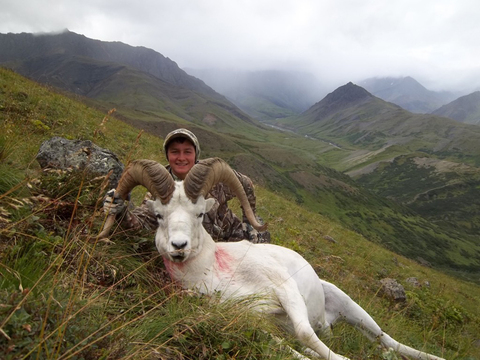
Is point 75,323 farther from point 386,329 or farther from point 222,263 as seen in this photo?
point 386,329

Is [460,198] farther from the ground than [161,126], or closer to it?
closer to it

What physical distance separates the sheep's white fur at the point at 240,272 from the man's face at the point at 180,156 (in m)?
1.62

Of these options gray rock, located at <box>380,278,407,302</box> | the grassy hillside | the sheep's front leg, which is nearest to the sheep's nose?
the grassy hillside

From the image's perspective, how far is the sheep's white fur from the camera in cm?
412

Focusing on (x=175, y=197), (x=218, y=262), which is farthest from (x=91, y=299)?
(x=218, y=262)

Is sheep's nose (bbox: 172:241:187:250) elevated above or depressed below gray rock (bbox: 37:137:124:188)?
below

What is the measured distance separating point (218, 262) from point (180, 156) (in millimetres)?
2674

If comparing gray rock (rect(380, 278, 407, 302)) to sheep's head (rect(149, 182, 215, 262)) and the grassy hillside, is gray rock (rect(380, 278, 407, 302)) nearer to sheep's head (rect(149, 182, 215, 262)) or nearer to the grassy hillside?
the grassy hillside

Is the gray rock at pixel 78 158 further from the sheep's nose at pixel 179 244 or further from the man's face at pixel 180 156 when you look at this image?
the sheep's nose at pixel 179 244

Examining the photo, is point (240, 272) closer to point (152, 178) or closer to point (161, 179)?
point (161, 179)

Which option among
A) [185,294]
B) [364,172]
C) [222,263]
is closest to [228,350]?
[185,294]

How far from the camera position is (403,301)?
39.4 feet

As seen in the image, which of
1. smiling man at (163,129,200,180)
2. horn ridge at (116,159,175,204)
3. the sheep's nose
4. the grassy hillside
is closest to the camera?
the grassy hillside

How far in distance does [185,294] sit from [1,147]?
13.3 feet
